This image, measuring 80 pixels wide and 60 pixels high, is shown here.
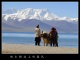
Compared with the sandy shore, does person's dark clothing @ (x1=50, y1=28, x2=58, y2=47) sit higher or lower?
higher

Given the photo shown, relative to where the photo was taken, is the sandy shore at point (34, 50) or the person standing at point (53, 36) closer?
the sandy shore at point (34, 50)

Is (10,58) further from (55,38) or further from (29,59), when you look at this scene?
(55,38)

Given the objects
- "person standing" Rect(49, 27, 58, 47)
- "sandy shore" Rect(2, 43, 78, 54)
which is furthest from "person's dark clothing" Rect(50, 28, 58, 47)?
"sandy shore" Rect(2, 43, 78, 54)

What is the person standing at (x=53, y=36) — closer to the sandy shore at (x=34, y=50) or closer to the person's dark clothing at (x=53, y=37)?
the person's dark clothing at (x=53, y=37)

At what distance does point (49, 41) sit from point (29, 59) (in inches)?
214

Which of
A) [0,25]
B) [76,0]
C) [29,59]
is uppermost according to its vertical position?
[76,0]

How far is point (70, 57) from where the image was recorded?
387 inches

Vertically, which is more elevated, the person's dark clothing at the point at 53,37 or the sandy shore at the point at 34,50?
the person's dark clothing at the point at 53,37

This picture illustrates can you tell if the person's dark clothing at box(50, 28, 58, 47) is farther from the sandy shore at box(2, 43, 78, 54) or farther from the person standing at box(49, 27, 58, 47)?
the sandy shore at box(2, 43, 78, 54)

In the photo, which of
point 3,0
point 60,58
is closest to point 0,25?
point 3,0

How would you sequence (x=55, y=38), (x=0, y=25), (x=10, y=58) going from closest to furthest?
(x=10, y=58), (x=0, y=25), (x=55, y=38)

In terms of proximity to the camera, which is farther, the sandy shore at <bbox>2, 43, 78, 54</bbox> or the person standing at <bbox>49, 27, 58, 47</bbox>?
the person standing at <bbox>49, 27, 58, 47</bbox>

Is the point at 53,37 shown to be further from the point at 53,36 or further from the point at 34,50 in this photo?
the point at 34,50

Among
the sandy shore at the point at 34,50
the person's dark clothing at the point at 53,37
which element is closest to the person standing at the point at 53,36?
the person's dark clothing at the point at 53,37
